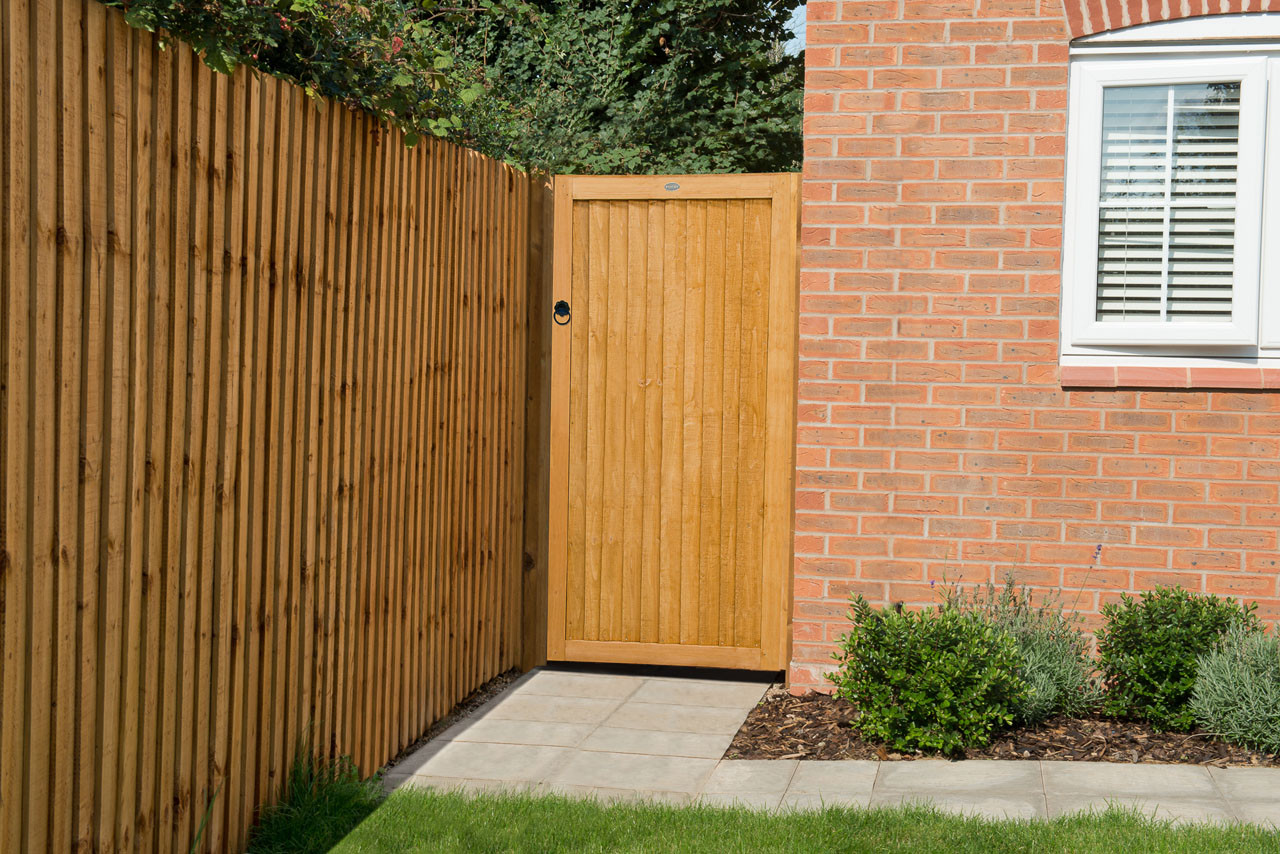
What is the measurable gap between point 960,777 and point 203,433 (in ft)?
9.36

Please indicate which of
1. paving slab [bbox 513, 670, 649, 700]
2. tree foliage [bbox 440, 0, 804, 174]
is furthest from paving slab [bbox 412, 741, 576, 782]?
tree foliage [bbox 440, 0, 804, 174]

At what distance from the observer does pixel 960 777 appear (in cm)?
452

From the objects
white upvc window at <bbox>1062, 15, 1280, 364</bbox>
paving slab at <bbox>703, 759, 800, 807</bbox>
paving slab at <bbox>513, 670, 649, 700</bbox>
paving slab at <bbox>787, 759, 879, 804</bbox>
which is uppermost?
white upvc window at <bbox>1062, 15, 1280, 364</bbox>

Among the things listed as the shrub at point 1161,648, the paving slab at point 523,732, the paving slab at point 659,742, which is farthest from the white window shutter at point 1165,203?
the paving slab at point 523,732

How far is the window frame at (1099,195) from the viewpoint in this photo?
17.5ft

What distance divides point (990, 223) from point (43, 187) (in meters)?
4.03

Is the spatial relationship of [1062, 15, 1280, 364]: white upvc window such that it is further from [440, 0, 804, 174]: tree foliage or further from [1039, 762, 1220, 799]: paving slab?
[440, 0, 804, 174]: tree foliage

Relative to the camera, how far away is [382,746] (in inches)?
184

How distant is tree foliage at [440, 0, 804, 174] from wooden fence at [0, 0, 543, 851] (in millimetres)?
4756

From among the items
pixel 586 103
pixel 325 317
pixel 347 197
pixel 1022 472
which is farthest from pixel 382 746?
pixel 586 103

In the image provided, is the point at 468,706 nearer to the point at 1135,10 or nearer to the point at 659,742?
the point at 659,742

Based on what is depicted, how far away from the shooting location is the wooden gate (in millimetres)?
6133

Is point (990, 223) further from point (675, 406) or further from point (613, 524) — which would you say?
point (613, 524)

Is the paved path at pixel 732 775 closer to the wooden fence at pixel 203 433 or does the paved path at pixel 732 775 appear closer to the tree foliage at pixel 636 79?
the wooden fence at pixel 203 433
